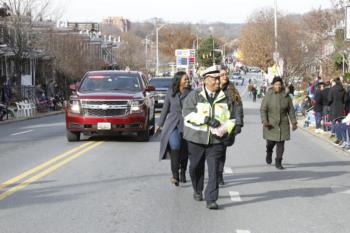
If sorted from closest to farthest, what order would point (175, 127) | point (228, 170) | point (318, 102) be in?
1. point (175, 127)
2. point (228, 170)
3. point (318, 102)

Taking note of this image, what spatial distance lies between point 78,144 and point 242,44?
78.1 metres

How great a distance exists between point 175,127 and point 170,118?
178mm

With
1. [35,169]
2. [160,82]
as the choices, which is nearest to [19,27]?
[160,82]

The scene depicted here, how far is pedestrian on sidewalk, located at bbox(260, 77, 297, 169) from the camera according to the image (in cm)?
1227

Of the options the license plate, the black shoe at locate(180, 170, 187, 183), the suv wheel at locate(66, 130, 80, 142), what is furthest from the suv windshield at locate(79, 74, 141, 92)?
the black shoe at locate(180, 170, 187, 183)

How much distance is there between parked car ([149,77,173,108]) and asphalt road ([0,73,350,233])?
684 inches

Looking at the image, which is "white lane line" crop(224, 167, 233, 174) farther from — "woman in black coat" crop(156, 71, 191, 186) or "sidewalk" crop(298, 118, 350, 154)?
"sidewalk" crop(298, 118, 350, 154)

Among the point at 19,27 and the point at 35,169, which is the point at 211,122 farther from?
the point at 19,27

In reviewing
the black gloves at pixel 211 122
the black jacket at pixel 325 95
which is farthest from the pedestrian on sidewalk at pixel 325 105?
the black gloves at pixel 211 122

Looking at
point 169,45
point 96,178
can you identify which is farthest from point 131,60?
point 96,178

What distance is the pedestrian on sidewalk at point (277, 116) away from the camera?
12266 millimetres

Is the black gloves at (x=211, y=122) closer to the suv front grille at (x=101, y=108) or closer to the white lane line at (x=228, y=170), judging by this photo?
the white lane line at (x=228, y=170)

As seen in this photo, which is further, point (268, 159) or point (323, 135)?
point (323, 135)

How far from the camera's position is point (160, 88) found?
3356 cm
